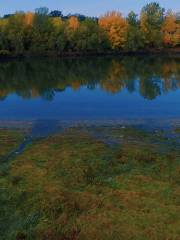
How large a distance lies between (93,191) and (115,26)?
4071 inches

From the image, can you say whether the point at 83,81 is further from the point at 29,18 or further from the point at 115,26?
the point at 115,26

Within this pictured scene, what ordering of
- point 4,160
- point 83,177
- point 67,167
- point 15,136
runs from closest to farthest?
point 83,177 → point 67,167 → point 4,160 → point 15,136

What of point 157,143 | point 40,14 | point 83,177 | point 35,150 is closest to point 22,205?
point 83,177

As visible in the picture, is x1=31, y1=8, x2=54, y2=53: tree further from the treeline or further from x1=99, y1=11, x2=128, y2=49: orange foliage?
x1=99, y1=11, x2=128, y2=49: orange foliage

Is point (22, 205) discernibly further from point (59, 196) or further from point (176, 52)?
point (176, 52)

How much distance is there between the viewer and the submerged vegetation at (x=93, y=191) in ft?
45.6

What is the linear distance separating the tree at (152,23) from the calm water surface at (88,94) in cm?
4910

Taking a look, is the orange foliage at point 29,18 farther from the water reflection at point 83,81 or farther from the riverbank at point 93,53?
the water reflection at point 83,81

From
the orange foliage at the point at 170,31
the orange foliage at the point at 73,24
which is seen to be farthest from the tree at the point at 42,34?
the orange foliage at the point at 170,31

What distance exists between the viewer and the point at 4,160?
21.8m

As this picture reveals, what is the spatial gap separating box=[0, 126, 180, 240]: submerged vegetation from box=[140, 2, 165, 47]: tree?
9564 cm

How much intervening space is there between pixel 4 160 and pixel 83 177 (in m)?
5.57

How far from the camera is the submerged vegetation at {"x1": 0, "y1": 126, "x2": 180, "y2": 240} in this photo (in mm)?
13896

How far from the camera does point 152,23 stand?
122188 mm
